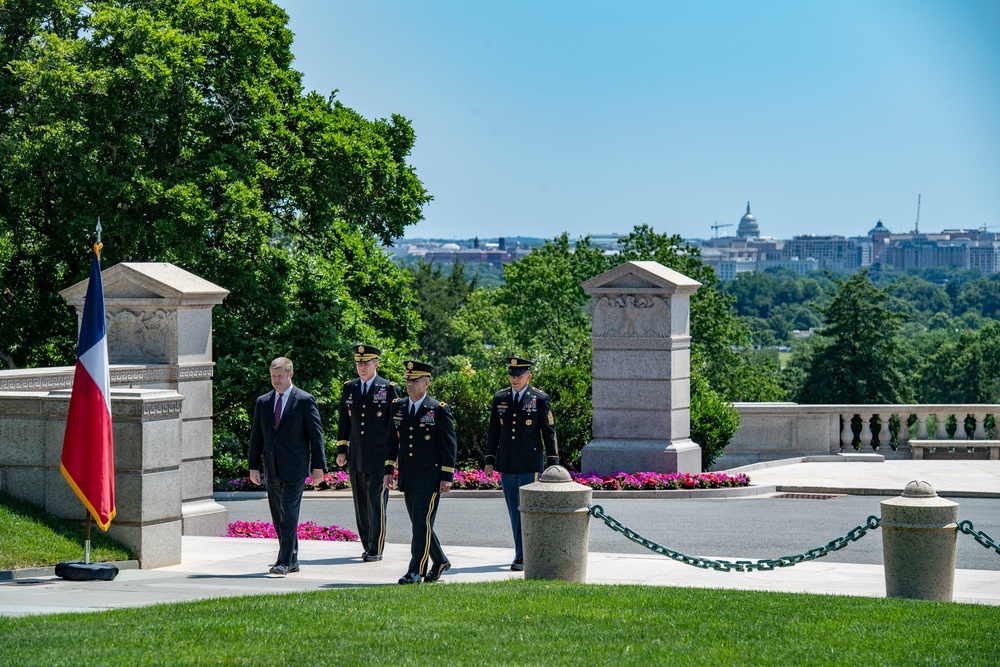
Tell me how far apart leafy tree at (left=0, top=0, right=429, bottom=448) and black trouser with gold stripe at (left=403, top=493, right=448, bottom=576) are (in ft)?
49.0

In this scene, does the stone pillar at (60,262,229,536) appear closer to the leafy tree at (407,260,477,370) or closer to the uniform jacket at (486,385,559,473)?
the uniform jacket at (486,385,559,473)

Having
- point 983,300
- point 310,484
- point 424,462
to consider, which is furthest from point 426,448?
point 983,300

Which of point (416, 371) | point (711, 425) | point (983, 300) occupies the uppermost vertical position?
point (983, 300)

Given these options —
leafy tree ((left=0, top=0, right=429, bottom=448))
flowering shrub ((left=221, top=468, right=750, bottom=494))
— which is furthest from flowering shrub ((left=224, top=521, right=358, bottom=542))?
leafy tree ((left=0, top=0, right=429, bottom=448))

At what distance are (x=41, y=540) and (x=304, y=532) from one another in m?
3.73

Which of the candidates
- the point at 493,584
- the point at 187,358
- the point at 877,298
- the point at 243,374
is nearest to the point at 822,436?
the point at 243,374

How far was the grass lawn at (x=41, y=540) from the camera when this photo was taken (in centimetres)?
1143

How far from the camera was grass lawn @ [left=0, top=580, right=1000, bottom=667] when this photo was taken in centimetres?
794

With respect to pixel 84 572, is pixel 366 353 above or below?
above

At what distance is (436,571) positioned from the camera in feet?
38.0

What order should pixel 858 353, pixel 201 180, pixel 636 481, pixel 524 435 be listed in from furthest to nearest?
pixel 858 353 < pixel 201 180 < pixel 636 481 < pixel 524 435

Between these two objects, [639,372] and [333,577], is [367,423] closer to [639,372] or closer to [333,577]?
[333,577]

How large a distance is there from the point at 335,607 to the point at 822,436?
1551 centimetres

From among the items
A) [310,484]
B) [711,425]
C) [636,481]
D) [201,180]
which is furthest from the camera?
[201,180]
